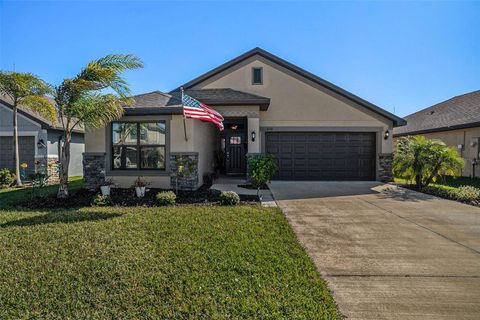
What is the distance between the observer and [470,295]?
299 cm

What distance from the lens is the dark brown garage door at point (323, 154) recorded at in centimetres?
1215

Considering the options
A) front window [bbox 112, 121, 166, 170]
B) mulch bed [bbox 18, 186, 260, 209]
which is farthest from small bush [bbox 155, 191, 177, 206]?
front window [bbox 112, 121, 166, 170]

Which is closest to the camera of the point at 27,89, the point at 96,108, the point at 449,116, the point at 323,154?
the point at 96,108

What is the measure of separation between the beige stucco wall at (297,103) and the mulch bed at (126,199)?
545 centimetres

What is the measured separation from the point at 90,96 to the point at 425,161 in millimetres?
12478

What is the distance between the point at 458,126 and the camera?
13758 mm

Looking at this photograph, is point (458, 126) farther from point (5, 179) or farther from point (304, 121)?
point (5, 179)

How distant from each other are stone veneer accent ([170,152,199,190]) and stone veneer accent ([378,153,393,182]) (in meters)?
9.01

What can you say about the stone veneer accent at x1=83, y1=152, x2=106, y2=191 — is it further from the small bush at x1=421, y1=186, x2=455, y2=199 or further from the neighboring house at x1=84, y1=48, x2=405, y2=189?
the small bush at x1=421, y1=186, x2=455, y2=199

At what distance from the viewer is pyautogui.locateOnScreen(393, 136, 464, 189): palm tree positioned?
9.65 metres

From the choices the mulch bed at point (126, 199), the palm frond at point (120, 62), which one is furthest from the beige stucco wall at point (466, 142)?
the palm frond at point (120, 62)

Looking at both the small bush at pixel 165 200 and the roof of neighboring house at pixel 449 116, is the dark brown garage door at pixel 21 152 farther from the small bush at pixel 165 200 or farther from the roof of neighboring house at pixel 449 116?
the roof of neighboring house at pixel 449 116

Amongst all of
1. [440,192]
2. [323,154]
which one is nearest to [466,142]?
[440,192]

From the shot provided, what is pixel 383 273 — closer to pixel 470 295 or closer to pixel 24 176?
pixel 470 295
